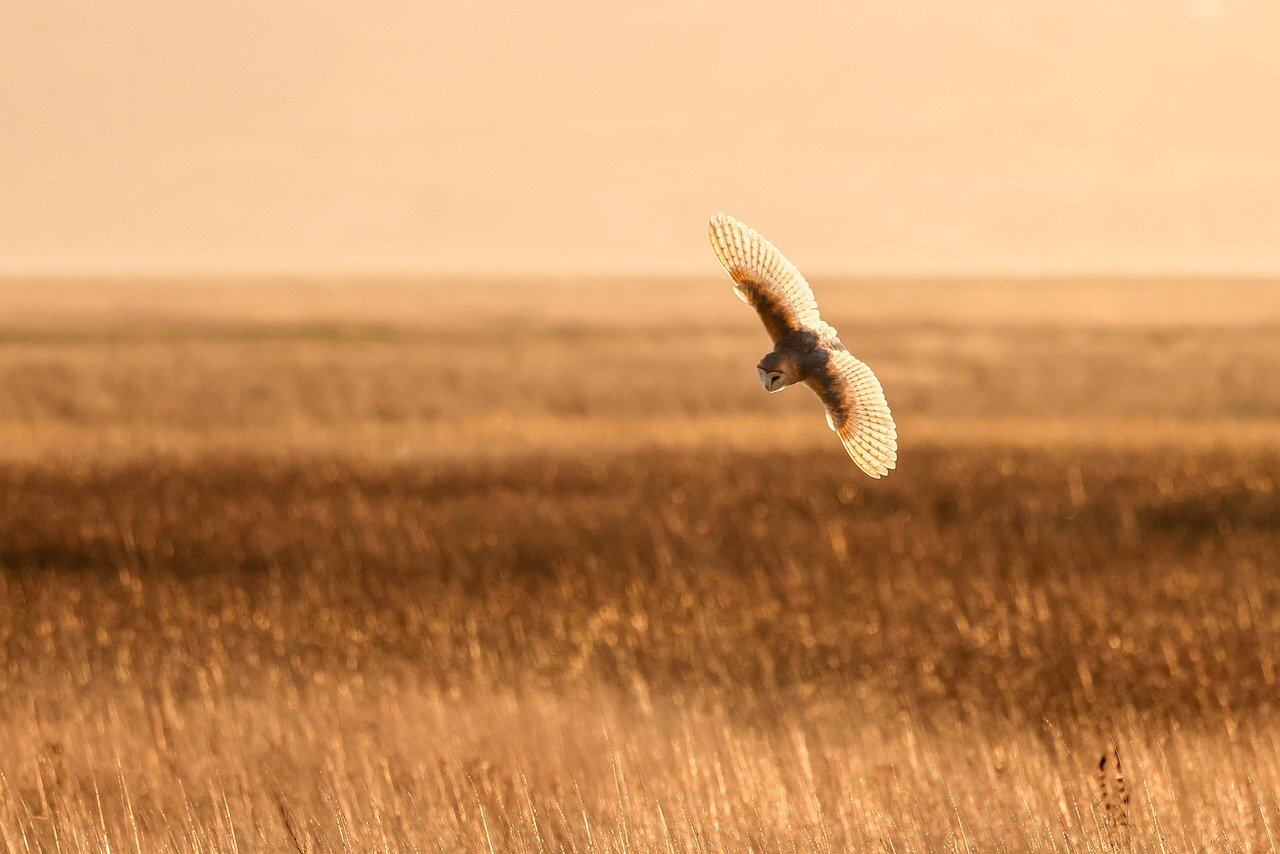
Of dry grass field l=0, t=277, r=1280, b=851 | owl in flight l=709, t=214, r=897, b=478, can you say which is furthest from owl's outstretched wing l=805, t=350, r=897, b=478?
dry grass field l=0, t=277, r=1280, b=851

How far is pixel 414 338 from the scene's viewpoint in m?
62.4

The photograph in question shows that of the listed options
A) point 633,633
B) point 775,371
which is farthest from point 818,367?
point 633,633

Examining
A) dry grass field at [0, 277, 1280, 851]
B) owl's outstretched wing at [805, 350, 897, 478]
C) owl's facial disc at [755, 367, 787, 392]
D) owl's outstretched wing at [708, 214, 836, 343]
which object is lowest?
owl's outstretched wing at [805, 350, 897, 478]

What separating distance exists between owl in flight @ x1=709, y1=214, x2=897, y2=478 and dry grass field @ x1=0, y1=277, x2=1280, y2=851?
540 cm

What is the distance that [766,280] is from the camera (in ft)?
8.25

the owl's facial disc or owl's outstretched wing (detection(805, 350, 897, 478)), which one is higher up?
the owl's facial disc

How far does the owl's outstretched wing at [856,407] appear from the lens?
2422 millimetres

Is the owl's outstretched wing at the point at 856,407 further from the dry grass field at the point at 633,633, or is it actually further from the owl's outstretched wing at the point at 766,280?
the dry grass field at the point at 633,633

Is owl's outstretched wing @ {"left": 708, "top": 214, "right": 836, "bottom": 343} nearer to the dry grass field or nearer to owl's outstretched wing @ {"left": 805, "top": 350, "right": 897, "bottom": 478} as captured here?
owl's outstretched wing @ {"left": 805, "top": 350, "right": 897, "bottom": 478}

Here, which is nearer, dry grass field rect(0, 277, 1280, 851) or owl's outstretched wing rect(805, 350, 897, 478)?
owl's outstretched wing rect(805, 350, 897, 478)

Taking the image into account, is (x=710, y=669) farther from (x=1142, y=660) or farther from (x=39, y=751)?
(x=39, y=751)

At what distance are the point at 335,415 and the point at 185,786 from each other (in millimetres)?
19558

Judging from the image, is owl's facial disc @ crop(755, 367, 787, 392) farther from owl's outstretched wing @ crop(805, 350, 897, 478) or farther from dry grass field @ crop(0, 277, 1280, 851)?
dry grass field @ crop(0, 277, 1280, 851)

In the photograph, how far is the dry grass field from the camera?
27.1 ft
